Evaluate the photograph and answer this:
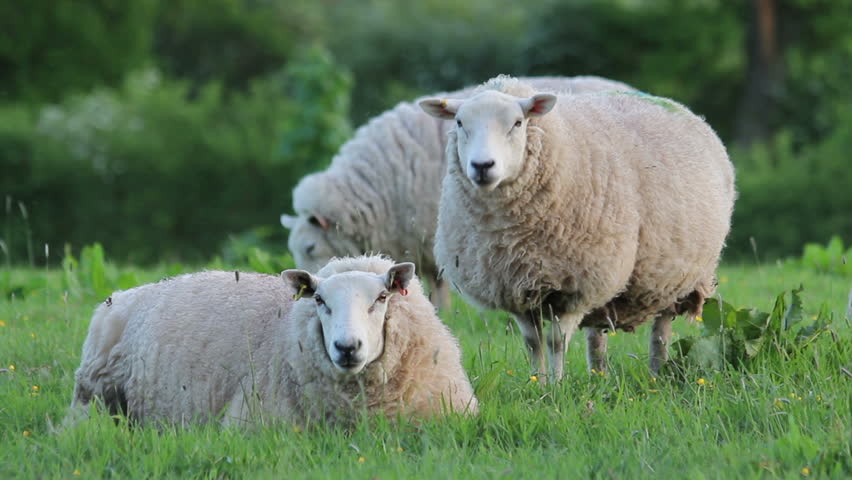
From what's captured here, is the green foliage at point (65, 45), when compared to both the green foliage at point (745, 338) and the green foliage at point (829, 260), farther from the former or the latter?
the green foliage at point (745, 338)

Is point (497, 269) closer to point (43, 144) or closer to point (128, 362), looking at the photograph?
point (128, 362)

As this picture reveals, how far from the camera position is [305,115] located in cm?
1548

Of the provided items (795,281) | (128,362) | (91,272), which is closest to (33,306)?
(91,272)

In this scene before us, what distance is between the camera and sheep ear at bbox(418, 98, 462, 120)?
549cm

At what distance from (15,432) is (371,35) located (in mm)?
22708

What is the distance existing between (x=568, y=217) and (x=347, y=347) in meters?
1.50

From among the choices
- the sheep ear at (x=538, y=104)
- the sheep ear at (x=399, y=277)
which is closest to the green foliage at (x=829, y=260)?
the sheep ear at (x=538, y=104)

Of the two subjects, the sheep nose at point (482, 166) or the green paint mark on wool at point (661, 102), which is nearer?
the sheep nose at point (482, 166)

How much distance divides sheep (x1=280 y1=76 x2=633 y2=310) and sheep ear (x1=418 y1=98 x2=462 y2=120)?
2.73m

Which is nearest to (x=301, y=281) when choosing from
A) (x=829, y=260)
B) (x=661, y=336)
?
(x=661, y=336)

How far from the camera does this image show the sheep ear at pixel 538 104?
17.2 ft

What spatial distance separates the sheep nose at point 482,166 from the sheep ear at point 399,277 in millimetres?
611

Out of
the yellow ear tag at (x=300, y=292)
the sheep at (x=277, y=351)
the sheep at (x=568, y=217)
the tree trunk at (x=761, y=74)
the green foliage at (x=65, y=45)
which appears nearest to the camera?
the sheep at (x=277, y=351)

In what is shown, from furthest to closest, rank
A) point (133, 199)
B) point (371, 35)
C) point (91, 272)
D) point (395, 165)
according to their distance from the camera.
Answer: point (371, 35), point (133, 199), point (395, 165), point (91, 272)
